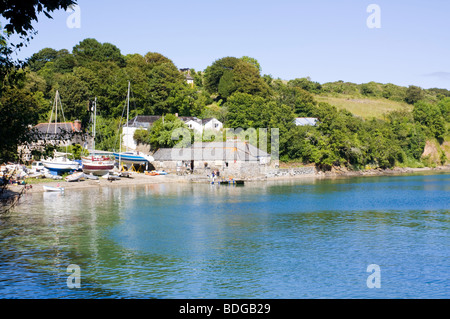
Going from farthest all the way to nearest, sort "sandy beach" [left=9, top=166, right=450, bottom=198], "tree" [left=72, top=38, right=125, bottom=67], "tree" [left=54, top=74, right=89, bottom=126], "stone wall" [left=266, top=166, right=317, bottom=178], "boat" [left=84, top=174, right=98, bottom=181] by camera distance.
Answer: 1. "tree" [left=72, top=38, right=125, bottom=67]
2. "tree" [left=54, top=74, right=89, bottom=126]
3. "stone wall" [left=266, top=166, right=317, bottom=178]
4. "boat" [left=84, top=174, right=98, bottom=181]
5. "sandy beach" [left=9, top=166, right=450, bottom=198]

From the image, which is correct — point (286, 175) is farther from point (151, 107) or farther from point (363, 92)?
point (363, 92)

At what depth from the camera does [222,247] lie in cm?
3084

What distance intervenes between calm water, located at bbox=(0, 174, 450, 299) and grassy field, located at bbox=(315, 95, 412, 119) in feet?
311

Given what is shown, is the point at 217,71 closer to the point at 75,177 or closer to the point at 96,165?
the point at 96,165

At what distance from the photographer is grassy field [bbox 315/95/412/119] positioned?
145275mm

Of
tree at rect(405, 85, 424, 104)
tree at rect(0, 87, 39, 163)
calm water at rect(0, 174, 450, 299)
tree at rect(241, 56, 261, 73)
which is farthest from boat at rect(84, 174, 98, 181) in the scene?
tree at rect(405, 85, 424, 104)

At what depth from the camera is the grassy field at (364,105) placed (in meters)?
145

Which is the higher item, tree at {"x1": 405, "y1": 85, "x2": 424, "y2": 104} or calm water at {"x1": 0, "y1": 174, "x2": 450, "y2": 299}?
tree at {"x1": 405, "y1": 85, "x2": 424, "y2": 104}

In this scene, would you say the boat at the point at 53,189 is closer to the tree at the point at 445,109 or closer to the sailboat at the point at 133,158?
the sailboat at the point at 133,158

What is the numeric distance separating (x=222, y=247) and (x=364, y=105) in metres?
133

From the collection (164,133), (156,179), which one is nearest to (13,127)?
(156,179)

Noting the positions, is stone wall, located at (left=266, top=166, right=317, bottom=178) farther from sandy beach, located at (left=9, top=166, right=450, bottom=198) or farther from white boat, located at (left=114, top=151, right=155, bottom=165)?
white boat, located at (left=114, top=151, right=155, bottom=165)
